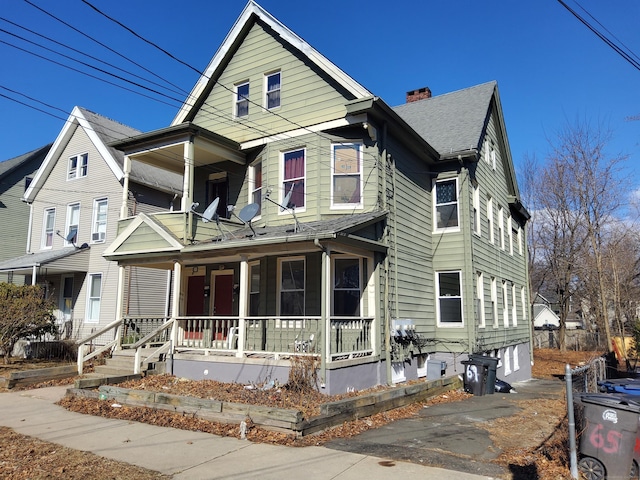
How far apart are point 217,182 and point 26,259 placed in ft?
40.3

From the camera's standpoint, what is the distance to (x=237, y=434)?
795 cm

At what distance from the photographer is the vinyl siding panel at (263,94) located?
45.2ft

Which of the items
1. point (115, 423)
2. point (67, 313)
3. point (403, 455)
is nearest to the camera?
point (403, 455)

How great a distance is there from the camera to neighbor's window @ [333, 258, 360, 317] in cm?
1280

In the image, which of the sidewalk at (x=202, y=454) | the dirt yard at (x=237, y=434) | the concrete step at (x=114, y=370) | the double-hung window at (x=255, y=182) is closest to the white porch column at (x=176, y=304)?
the dirt yard at (x=237, y=434)

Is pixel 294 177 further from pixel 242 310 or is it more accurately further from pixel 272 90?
pixel 242 310

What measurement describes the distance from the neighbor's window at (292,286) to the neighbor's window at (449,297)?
199 inches

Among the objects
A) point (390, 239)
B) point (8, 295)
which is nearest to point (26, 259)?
point (8, 295)

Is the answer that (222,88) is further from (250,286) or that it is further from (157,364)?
(157,364)

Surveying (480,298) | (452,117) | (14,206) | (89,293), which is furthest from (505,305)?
(14,206)

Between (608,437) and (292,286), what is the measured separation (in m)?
8.77

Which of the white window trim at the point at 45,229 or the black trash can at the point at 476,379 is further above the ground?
the white window trim at the point at 45,229

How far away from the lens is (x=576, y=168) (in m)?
30.9

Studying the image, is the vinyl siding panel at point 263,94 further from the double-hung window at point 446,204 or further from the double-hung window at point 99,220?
the double-hung window at point 99,220
